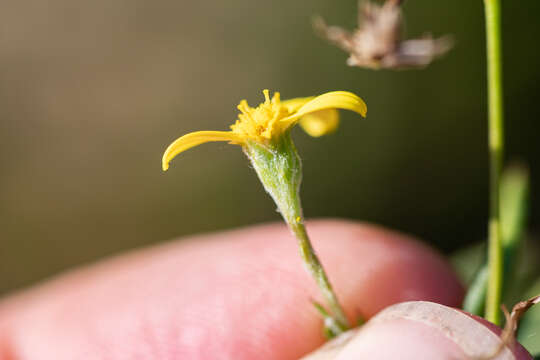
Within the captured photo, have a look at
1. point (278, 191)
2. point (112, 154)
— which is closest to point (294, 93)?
point (112, 154)

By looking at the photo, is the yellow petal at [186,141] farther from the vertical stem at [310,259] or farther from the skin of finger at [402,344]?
the skin of finger at [402,344]

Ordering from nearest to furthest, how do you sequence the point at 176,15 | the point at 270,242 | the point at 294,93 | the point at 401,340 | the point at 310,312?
1. the point at 401,340
2. the point at 310,312
3. the point at 270,242
4. the point at 294,93
5. the point at 176,15

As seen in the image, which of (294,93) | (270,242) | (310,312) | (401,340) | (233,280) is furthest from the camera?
(294,93)

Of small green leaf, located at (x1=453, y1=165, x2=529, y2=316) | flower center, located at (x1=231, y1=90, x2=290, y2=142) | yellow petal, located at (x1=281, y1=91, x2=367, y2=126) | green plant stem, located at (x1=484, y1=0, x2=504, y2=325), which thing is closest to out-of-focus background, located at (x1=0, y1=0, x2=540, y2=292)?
small green leaf, located at (x1=453, y1=165, x2=529, y2=316)

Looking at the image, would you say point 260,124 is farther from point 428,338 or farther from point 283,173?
point 428,338

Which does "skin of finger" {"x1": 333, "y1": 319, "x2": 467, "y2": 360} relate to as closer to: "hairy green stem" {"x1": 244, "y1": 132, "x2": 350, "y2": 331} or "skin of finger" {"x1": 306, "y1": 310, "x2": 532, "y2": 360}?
"skin of finger" {"x1": 306, "y1": 310, "x2": 532, "y2": 360}

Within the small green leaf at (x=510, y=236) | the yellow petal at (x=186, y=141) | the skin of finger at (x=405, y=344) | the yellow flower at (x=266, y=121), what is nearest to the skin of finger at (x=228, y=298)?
the small green leaf at (x=510, y=236)

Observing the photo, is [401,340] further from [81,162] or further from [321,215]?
[81,162]

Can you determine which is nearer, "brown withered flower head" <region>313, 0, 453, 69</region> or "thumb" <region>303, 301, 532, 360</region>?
"thumb" <region>303, 301, 532, 360</region>
